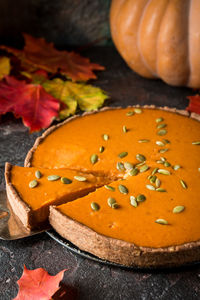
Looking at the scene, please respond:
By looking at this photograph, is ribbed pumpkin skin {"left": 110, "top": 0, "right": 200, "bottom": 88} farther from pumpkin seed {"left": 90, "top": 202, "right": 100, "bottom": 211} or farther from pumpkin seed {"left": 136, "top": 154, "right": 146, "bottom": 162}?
pumpkin seed {"left": 90, "top": 202, "right": 100, "bottom": 211}

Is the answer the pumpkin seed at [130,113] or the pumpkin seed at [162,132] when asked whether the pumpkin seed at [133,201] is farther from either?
the pumpkin seed at [130,113]

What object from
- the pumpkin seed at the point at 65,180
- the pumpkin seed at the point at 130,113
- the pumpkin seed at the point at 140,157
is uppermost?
the pumpkin seed at the point at 140,157

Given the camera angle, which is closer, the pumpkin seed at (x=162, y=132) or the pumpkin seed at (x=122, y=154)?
the pumpkin seed at (x=122, y=154)

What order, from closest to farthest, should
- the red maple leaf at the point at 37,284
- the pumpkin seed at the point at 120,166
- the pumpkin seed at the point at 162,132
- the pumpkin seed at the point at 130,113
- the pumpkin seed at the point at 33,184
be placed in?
the red maple leaf at the point at 37,284
the pumpkin seed at the point at 33,184
the pumpkin seed at the point at 120,166
the pumpkin seed at the point at 162,132
the pumpkin seed at the point at 130,113

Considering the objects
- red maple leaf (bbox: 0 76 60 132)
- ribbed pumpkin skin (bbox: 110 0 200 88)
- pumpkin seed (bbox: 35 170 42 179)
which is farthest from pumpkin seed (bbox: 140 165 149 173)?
ribbed pumpkin skin (bbox: 110 0 200 88)

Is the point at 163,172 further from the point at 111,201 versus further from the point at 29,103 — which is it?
the point at 29,103

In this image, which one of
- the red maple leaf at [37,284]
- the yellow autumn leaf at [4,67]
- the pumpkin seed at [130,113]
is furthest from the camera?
the yellow autumn leaf at [4,67]

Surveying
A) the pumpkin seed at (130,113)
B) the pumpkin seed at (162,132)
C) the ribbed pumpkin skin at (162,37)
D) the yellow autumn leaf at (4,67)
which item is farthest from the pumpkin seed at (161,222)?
the yellow autumn leaf at (4,67)

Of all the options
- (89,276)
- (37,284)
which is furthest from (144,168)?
(37,284)
